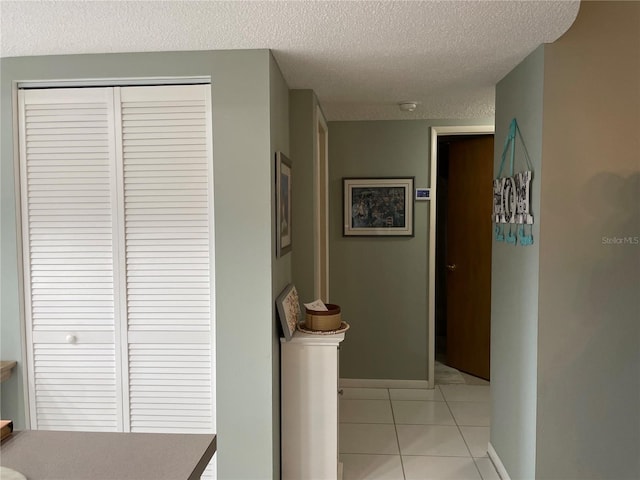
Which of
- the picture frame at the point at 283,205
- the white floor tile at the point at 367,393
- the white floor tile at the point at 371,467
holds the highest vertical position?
the picture frame at the point at 283,205

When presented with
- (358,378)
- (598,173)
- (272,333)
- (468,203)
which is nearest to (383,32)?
(598,173)

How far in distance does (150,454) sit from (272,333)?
1037mm

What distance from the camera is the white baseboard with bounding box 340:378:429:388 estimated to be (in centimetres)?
403

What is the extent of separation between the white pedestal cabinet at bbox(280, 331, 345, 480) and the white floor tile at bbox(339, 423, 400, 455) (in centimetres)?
60

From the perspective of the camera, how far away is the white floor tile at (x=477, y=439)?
3018 millimetres

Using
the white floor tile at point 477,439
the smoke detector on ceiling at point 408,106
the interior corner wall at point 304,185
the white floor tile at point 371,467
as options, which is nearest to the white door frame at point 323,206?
the interior corner wall at point 304,185

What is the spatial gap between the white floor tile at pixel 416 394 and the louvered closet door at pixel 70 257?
233 centimetres

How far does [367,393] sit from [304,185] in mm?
2033

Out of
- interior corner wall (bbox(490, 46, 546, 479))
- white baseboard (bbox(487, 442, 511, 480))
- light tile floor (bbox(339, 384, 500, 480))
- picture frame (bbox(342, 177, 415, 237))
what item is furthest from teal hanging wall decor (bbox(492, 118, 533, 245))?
light tile floor (bbox(339, 384, 500, 480))

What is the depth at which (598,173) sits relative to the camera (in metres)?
2.11

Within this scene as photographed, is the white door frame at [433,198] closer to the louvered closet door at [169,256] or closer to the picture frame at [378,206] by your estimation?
the picture frame at [378,206]

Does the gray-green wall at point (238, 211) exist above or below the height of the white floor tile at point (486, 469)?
above

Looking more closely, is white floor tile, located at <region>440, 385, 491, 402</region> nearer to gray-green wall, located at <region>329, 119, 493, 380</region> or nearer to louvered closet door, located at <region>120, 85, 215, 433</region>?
gray-green wall, located at <region>329, 119, 493, 380</region>

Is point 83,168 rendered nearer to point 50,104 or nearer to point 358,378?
point 50,104
